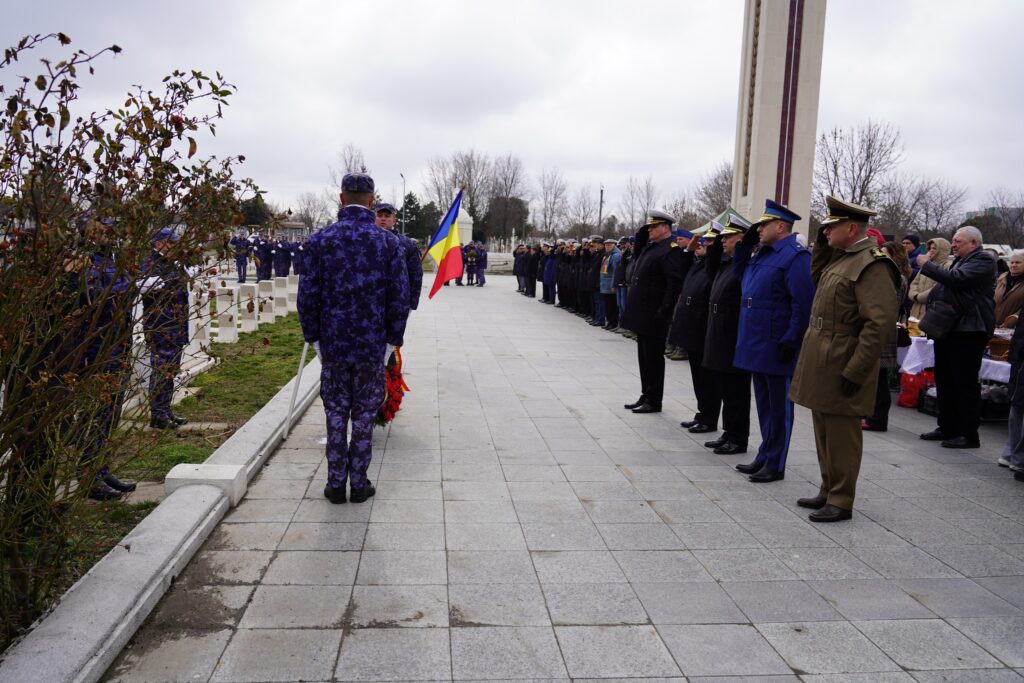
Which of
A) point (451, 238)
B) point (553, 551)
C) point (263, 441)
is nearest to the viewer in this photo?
point (553, 551)

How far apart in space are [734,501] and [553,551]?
5.35 ft

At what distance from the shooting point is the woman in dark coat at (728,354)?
257 inches

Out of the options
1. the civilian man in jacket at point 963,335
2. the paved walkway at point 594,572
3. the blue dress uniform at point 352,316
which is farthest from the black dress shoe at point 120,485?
the civilian man in jacket at point 963,335

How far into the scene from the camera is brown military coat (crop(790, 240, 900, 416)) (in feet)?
15.2

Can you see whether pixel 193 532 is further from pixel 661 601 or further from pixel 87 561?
pixel 661 601

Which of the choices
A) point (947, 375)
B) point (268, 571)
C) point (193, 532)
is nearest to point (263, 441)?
point (193, 532)

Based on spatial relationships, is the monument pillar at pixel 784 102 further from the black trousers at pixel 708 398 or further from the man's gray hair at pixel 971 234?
the black trousers at pixel 708 398

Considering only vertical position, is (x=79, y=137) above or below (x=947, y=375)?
above

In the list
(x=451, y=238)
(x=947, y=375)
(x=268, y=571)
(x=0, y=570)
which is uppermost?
(x=451, y=238)

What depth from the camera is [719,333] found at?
258 inches

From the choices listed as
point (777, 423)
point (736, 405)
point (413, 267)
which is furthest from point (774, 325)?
point (413, 267)

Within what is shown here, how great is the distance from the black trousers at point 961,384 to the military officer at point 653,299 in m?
2.50

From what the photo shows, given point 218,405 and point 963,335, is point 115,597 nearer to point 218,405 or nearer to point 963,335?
point 218,405

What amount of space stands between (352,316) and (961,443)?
5.60m
